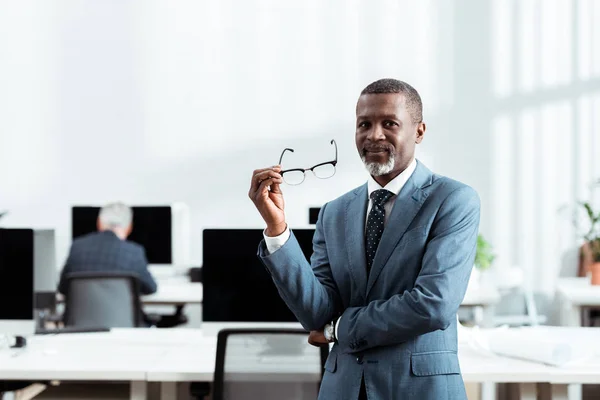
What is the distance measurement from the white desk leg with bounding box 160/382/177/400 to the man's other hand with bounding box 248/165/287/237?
1.15 m

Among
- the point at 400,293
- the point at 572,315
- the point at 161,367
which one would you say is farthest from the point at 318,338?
the point at 572,315

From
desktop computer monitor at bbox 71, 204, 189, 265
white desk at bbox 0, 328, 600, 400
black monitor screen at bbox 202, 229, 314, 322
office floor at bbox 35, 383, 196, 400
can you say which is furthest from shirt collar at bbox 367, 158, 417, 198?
desktop computer monitor at bbox 71, 204, 189, 265

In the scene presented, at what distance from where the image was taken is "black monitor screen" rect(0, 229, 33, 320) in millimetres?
3164

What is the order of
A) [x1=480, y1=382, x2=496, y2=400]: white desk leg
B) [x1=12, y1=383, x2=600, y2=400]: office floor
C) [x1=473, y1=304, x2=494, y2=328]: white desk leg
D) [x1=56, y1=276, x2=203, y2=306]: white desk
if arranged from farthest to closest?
[x1=56, y1=276, x2=203, y2=306]: white desk → [x1=473, y1=304, x2=494, y2=328]: white desk leg → [x1=480, y1=382, x2=496, y2=400]: white desk leg → [x1=12, y1=383, x2=600, y2=400]: office floor

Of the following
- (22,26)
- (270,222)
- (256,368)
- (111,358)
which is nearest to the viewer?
(270,222)

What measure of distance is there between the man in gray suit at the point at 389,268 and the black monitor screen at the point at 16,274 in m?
1.62

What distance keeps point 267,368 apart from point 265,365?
0.01 meters

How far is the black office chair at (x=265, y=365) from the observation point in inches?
103

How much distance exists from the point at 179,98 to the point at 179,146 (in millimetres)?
401

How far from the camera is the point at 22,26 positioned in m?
6.86

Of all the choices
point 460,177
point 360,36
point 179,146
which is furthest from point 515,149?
point 179,146

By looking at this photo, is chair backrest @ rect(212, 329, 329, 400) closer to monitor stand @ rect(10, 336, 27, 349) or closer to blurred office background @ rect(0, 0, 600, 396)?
monitor stand @ rect(10, 336, 27, 349)

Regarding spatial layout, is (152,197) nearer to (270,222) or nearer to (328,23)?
(328,23)

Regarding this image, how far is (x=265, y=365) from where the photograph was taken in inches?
104
